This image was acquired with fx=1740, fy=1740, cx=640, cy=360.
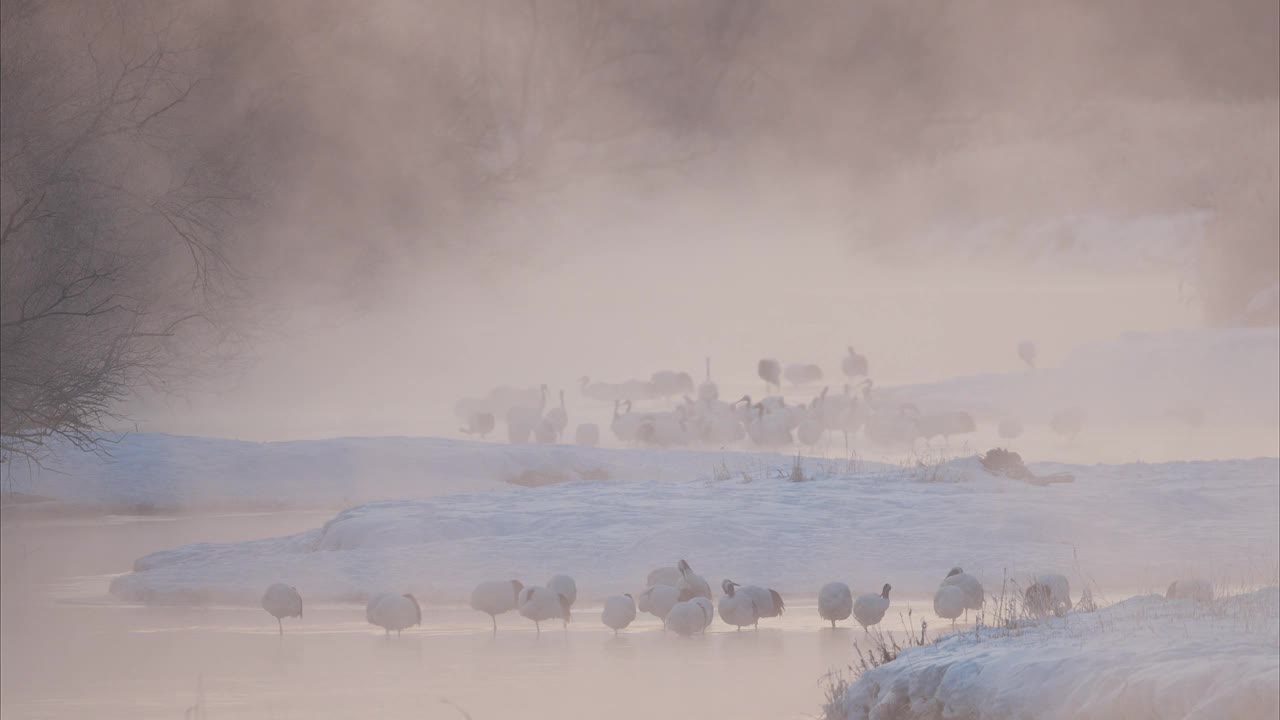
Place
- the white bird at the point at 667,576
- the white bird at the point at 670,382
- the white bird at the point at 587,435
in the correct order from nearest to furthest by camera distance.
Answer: the white bird at the point at 667,576
the white bird at the point at 587,435
the white bird at the point at 670,382

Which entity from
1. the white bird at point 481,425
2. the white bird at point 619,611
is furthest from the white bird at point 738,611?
the white bird at point 481,425

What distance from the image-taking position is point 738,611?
6.19 m

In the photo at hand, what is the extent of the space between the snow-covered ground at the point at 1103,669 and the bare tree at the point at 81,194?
2426mm

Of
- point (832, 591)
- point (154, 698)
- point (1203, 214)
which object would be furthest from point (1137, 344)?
point (154, 698)

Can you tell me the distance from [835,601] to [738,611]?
1.14 feet

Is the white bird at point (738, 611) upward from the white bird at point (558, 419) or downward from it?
downward

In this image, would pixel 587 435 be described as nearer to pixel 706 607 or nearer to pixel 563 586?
pixel 563 586

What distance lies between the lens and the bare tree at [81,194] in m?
4.85

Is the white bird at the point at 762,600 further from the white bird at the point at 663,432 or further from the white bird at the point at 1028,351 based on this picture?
the white bird at the point at 1028,351

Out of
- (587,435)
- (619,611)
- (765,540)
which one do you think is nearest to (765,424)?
(587,435)

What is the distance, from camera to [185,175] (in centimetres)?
639

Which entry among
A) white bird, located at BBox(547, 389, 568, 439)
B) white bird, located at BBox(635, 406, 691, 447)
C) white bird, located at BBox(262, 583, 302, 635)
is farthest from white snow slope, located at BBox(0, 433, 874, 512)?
white bird, located at BBox(262, 583, 302, 635)

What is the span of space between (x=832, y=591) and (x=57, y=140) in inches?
119

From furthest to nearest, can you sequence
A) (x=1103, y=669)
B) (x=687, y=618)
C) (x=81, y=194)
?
(x=687, y=618)
(x=81, y=194)
(x=1103, y=669)
